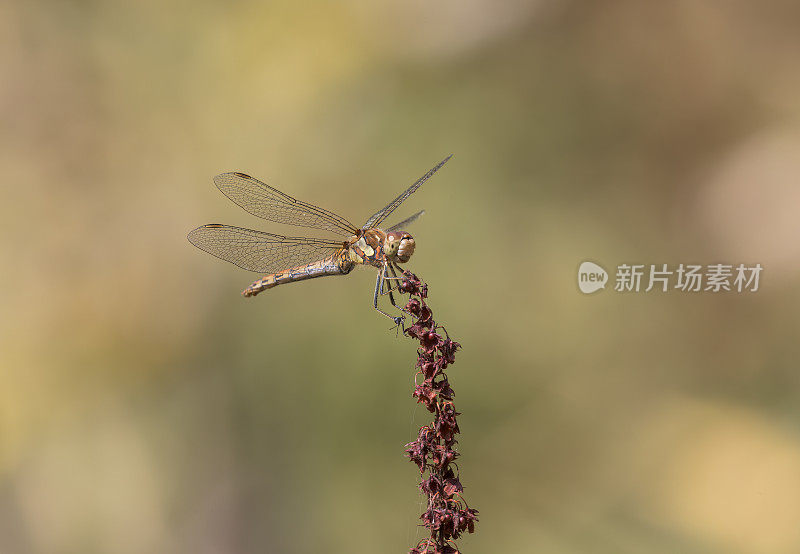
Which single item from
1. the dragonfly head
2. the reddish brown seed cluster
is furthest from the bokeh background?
the reddish brown seed cluster

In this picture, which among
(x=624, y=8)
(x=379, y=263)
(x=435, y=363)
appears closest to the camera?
(x=435, y=363)

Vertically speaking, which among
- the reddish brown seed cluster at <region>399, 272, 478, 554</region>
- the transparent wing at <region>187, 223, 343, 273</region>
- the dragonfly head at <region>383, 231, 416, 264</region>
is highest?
the transparent wing at <region>187, 223, 343, 273</region>

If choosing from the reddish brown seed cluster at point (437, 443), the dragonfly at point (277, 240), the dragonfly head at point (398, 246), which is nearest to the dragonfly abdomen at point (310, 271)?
the dragonfly at point (277, 240)

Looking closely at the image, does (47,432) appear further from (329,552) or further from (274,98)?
(274,98)

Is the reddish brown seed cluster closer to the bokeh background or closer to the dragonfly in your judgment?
the dragonfly

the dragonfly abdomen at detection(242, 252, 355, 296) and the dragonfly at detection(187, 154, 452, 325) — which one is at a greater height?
the dragonfly at detection(187, 154, 452, 325)

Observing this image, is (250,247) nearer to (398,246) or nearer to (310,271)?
(310,271)

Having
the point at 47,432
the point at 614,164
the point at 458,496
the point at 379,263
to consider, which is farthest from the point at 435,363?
the point at 47,432
